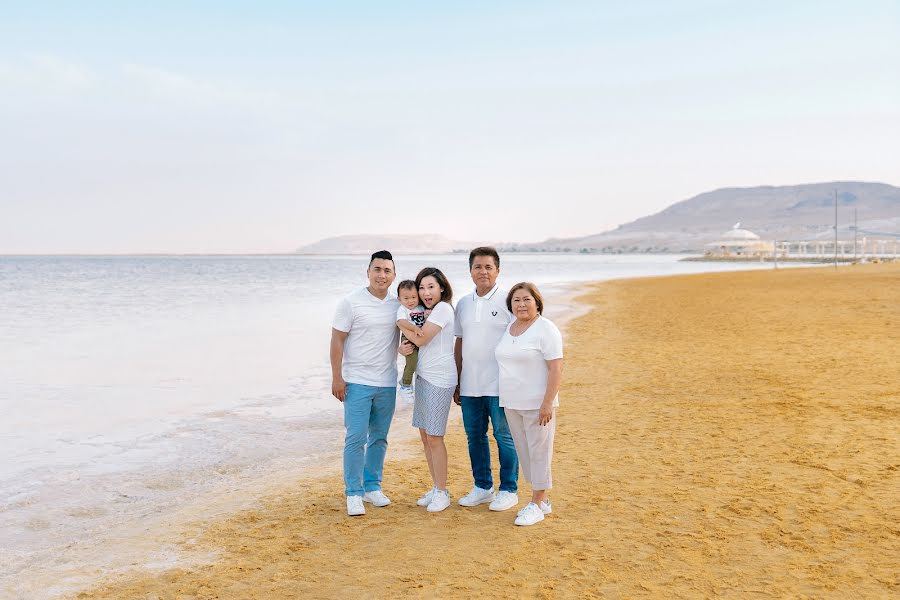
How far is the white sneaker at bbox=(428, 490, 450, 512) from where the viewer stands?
5051 mm

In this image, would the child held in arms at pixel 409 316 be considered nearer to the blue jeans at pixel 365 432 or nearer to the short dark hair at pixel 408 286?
the short dark hair at pixel 408 286

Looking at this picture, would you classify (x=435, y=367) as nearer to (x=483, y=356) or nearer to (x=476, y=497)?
(x=483, y=356)

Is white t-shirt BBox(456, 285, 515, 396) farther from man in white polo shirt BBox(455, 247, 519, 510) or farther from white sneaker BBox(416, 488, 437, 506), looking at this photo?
white sneaker BBox(416, 488, 437, 506)

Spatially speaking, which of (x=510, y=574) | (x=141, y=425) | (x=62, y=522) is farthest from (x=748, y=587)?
(x=141, y=425)

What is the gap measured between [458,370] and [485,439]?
53cm

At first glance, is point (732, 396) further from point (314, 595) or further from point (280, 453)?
point (314, 595)

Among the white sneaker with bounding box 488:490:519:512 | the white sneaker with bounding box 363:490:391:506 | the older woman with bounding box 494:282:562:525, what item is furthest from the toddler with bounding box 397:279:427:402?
the white sneaker with bounding box 488:490:519:512

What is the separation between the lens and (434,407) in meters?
4.90

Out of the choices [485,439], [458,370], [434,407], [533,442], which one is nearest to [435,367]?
[458,370]

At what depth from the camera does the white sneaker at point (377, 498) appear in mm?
5203

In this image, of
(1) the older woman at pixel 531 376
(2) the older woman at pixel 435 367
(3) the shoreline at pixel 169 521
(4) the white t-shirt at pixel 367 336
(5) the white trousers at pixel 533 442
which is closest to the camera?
(3) the shoreline at pixel 169 521

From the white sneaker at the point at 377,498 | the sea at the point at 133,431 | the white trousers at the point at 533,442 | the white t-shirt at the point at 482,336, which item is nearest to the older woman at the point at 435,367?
the white t-shirt at the point at 482,336

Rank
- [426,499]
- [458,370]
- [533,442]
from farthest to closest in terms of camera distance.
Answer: [426,499] < [458,370] < [533,442]

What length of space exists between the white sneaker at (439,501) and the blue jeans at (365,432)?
1.52 feet
